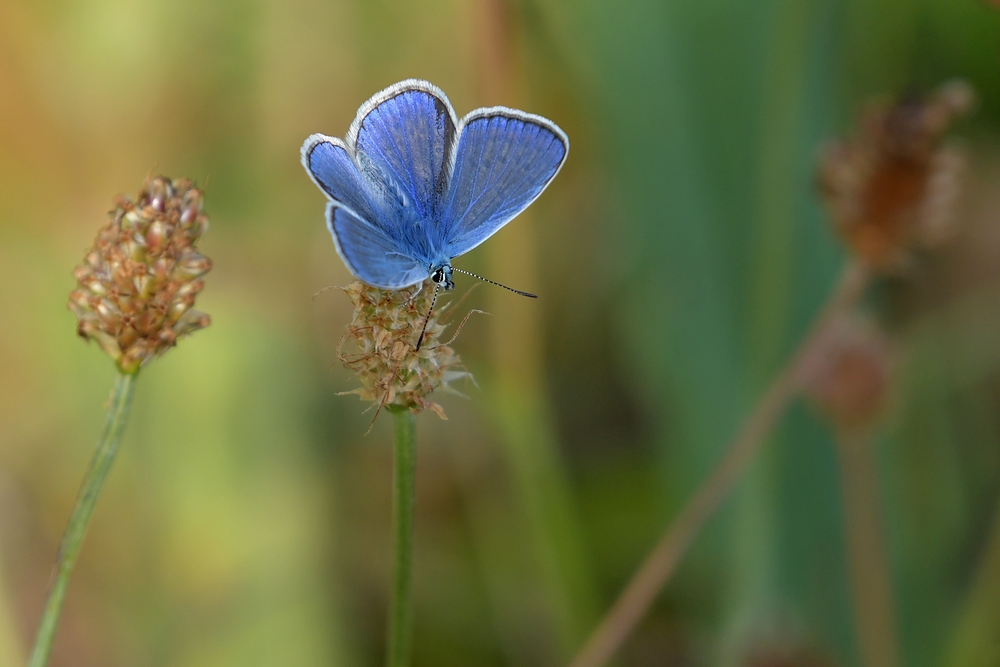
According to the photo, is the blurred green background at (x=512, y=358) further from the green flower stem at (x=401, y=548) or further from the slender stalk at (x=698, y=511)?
the green flower stem at (x=401, y=548)

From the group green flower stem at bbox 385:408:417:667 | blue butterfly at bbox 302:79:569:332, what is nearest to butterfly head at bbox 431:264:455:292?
blue butterfly at bbox 302:79:569:332

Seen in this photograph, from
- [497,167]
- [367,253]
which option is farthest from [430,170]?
[367,253]

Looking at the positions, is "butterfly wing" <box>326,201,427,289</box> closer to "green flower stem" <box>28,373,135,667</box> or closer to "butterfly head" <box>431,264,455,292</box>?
"butterfly head" <box>431,264,455,292</box>

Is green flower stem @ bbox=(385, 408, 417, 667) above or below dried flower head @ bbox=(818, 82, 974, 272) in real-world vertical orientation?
below

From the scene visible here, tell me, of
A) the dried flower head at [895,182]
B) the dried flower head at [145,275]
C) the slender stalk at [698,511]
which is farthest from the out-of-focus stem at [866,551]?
the dried flower head at [145,275]

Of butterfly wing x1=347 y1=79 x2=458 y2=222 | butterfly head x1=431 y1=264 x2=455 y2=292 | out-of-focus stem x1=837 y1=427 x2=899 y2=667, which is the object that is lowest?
out-of-focus stem x1=837 y1=427 x2=899 y2=667

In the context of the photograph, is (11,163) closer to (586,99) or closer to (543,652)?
(586,99)
